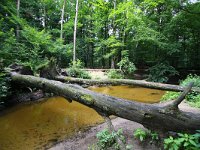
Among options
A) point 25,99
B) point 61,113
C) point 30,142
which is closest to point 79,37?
point 25,99

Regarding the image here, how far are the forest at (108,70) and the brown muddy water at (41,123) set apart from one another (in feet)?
0.13

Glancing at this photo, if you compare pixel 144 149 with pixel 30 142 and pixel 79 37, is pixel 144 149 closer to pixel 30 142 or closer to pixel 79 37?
pixel 30 142

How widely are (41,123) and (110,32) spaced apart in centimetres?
2017

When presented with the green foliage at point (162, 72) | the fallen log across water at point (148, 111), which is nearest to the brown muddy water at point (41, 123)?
the fallen log across water at point (148, 111)

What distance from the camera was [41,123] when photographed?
19.4ft

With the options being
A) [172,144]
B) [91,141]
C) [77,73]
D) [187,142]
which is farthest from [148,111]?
[77,73]

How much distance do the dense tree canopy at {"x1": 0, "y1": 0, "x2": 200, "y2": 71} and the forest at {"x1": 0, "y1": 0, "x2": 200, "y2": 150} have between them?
0.08 m

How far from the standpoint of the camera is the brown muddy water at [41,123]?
468 centimetres

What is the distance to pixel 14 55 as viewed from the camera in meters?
10.8

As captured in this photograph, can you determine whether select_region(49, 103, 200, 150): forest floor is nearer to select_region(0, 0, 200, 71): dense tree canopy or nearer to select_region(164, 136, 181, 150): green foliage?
select_region(164, 136, 181, 150): green foliage

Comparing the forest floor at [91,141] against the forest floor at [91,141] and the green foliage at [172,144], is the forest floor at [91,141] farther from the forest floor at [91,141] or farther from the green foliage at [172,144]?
the green foliage at [172,144]

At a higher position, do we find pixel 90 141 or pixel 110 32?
pixel 110 32

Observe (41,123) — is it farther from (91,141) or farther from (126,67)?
(126,67)

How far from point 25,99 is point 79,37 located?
18545 millimetres
